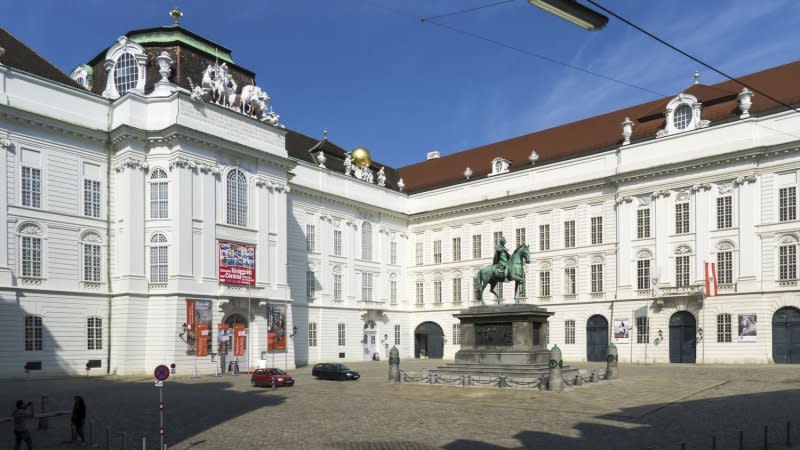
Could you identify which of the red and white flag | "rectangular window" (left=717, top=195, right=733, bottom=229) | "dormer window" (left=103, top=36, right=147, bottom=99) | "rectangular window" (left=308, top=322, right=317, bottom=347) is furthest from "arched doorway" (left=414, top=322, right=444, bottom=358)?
"dormer window" (left=103, top=36, right=147, bottom=99)

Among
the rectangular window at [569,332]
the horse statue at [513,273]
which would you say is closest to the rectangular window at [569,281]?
the rectangular window at [569,332]

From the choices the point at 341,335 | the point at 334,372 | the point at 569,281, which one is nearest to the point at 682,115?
the point at 569,281

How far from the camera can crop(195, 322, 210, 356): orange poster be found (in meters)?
42.0

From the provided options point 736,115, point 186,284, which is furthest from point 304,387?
point 736,115

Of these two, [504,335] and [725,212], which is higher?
[725,212]

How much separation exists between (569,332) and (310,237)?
22540 mm

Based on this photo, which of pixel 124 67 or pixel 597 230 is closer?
pixel 124 67

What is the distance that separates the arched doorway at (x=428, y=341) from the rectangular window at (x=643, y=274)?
19379mm

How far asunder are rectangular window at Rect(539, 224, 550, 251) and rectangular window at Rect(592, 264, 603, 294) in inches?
183

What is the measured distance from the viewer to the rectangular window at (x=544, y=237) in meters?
58.7

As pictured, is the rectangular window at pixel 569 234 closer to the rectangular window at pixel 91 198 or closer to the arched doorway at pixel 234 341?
the arched doorway at pixel 234 341

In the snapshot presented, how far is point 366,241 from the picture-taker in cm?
6300

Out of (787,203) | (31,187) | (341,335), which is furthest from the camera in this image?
(341,335)

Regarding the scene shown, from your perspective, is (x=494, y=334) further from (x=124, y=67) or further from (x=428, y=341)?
(x=428, y=341)
